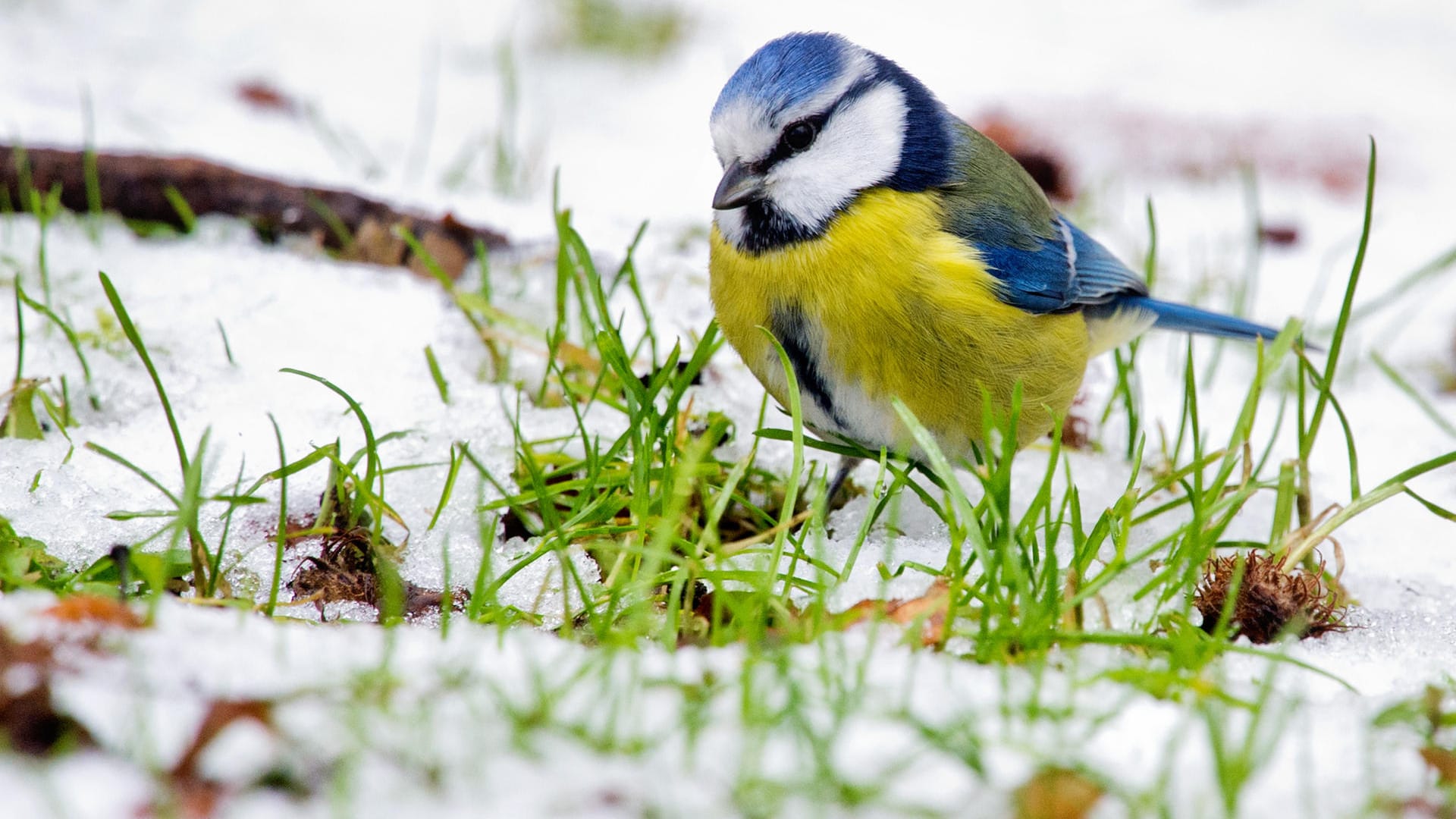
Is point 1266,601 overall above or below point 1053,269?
below

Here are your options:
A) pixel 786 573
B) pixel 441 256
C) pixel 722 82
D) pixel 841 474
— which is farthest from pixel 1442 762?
pixel 722 82

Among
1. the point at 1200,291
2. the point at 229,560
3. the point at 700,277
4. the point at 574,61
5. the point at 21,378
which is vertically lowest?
the point at 229,560

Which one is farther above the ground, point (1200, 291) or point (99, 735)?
point (1200, 291)

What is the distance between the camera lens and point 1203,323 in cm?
303

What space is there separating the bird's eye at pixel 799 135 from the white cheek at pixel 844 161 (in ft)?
0.04

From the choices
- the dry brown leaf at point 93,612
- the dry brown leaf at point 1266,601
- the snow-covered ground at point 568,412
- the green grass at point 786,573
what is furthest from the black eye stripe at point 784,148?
the dry brown leaf at point 93,612

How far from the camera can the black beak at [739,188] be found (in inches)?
89.0

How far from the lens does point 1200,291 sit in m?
3.86

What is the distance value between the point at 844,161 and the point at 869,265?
272 mm

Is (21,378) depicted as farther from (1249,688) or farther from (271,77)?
(271,77)

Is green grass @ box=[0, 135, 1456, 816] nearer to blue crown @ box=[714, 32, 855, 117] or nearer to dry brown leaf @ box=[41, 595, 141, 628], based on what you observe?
dry brown leaf @ box=[41, 595, 141, 628]

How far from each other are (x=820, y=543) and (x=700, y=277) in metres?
1.76

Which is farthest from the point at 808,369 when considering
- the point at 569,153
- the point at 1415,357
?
the point at 569,153

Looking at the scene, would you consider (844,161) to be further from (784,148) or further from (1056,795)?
(1056,795)
